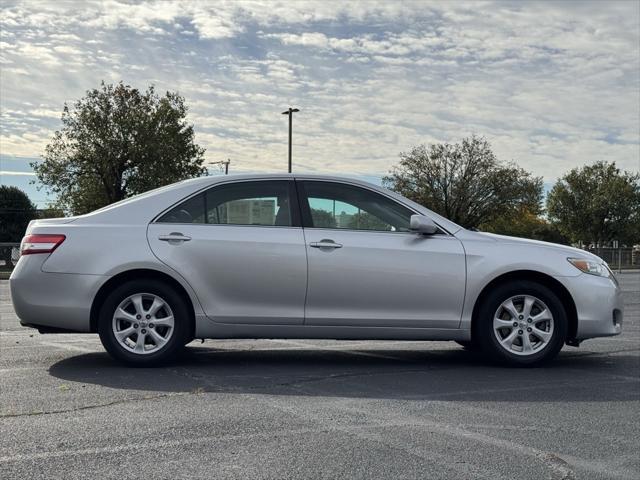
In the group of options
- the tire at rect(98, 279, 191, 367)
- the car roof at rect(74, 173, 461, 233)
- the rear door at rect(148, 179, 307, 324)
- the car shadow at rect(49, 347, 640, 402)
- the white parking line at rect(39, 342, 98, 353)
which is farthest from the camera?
the white parking line at rect(39, 342, 98, 353)

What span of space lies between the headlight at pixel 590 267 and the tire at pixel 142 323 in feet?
11.3

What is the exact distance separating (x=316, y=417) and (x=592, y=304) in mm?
3171

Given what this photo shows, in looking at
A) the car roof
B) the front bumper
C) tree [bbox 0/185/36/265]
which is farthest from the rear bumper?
tree [bbox 0/185/36/265]

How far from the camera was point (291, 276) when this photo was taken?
6.21 meters

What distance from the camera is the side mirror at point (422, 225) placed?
6.27m

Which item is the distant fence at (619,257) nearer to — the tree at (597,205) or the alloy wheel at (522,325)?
the tree at (597,205)

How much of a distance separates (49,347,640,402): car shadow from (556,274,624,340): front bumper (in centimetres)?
35

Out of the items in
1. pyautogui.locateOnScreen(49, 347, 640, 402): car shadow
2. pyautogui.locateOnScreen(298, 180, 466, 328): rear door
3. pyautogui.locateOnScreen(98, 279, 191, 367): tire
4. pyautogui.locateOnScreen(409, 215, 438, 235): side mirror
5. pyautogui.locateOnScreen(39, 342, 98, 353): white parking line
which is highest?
pyautogui.locateOnScreen(409, 215, 438, 235): side mirror

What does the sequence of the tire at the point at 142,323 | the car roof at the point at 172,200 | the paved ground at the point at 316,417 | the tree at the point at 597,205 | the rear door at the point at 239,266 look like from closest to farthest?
1. the paved ground at the point at 316,417
2. the tire at the point at 142,323
3. the rear door at the point at 239,266
4. the car roof at the point at 172,200
5. the tree at the point at 597,205

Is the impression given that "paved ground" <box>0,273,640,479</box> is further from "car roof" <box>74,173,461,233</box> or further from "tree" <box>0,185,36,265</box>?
"tree" <box>0,185,36,265</box>

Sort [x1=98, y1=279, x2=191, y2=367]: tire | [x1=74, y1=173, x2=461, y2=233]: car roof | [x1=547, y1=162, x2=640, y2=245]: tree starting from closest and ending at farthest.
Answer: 1. [x1=98, y1=279, x2=191, y2=367]: tire
2. [x1=74, y1=173, x2=461, y2=233]: car roof
3. [x1=547, y1=162, x2=640, y2=245]: tree

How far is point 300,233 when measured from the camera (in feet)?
20.7

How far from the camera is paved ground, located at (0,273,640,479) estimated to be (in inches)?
141

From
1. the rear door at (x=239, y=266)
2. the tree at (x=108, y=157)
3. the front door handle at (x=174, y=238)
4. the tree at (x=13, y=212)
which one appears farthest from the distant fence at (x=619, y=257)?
the tree at (x=13, y=212)
